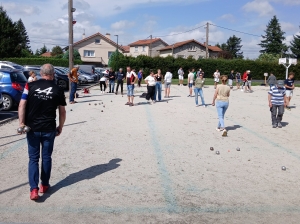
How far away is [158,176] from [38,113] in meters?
2.40

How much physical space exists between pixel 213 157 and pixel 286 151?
6.58ft

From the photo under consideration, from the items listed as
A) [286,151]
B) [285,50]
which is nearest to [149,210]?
[286,151]

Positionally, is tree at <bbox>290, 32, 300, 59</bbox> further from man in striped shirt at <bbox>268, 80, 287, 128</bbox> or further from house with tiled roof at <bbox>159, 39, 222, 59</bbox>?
man in striped shirt at <bbox>268, 80, 287, 128</bbox>

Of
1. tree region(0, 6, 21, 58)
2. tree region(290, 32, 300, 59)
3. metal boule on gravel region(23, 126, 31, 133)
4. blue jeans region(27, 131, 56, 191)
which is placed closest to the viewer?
metal boule on gravel region(23, 126, 31, 133)

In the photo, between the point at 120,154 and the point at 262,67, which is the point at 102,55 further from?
the point at 120,154

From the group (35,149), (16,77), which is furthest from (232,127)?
(16,77)

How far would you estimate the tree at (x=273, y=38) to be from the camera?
300 ft

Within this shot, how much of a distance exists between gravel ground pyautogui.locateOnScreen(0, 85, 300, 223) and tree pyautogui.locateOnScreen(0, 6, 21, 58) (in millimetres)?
48590

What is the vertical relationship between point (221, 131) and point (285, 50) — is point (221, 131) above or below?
below

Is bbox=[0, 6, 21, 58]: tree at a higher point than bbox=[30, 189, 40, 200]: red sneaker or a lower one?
higher

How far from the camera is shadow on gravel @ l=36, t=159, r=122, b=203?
18.4 feet

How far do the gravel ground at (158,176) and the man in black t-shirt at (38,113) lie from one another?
20.9 inches

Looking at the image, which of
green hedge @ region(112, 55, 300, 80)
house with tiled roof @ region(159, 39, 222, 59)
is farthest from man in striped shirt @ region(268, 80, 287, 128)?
house with tiled roof @ region(159, 39, 222, 59)

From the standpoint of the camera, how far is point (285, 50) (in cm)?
9006
